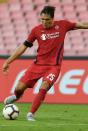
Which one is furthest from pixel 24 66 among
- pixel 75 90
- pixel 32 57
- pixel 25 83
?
pixel 25 83

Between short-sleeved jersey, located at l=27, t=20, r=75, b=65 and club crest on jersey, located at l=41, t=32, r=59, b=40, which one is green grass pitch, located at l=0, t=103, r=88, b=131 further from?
club crest on jersey, located at l=41, t=32, r=59, b=40

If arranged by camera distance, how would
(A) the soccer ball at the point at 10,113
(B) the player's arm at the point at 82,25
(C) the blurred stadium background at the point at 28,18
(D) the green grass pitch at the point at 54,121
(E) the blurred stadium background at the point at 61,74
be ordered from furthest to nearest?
(C) the blurred stadium background at the point at 28,18, (B) the player's arm at the point at 82,25, (A) the soccer ball at the point at 10,113, (E) the blurred stadium background at the point at 61,74, (D) the green grass pitch at the point at 54,121

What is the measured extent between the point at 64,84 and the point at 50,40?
4875 mm

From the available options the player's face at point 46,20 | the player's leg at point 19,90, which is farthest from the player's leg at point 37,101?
the player's face at point 46,20

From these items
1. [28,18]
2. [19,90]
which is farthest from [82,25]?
[28,18]

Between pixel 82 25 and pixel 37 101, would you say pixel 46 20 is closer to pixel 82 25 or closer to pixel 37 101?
pixel 82 25

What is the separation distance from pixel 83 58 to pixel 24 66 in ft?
4.74

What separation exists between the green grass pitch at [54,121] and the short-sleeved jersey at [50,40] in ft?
3.33

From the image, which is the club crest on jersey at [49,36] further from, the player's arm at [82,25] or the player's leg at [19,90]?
the player's leg at [19,90]

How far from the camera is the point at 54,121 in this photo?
35.4ft

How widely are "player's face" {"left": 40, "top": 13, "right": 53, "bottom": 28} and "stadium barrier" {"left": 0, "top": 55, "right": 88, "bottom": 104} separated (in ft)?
16.4

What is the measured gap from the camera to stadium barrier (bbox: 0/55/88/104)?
52.5ft

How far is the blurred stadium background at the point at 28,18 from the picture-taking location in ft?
68.0

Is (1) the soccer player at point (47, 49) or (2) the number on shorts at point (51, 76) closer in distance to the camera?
(2) the number on shorts at point (51, 76)
